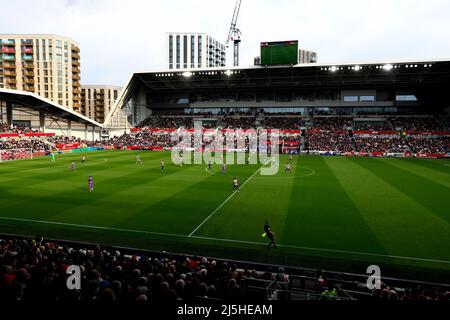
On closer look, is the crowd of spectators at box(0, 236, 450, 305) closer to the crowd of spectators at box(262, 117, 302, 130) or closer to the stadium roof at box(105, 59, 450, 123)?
the stadium roof at box(105, 59, 450, 123)

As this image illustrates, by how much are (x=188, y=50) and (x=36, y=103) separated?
360 ft

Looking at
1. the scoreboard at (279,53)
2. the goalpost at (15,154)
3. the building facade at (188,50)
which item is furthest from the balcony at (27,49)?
the scoreboard at (279,53)

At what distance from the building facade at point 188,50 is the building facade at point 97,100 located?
35.4 m

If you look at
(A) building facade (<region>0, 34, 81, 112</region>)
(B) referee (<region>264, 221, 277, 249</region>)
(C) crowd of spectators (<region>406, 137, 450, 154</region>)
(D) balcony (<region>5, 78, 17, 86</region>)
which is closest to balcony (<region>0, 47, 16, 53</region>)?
(A) building facade (<region>0, 34, 81, 112</region>)

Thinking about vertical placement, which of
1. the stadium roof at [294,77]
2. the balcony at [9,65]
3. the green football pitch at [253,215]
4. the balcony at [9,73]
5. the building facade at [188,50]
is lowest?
the green football pitch at [253,215]

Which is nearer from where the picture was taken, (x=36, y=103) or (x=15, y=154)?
(x=15, y=154)

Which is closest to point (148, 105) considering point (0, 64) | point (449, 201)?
point (0, 64)

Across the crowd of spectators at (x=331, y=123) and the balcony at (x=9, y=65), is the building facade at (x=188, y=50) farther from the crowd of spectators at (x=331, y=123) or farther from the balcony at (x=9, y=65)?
the crowd of spectators at (x=331, y=123)

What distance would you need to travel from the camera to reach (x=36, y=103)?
6794 cm

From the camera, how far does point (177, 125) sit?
294ft

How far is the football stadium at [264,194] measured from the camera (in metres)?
11.7

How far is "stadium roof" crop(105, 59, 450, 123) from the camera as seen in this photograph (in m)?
69.4

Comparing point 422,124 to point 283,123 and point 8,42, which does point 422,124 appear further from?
point 8,42

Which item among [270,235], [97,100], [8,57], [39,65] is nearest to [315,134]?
[270,235]
